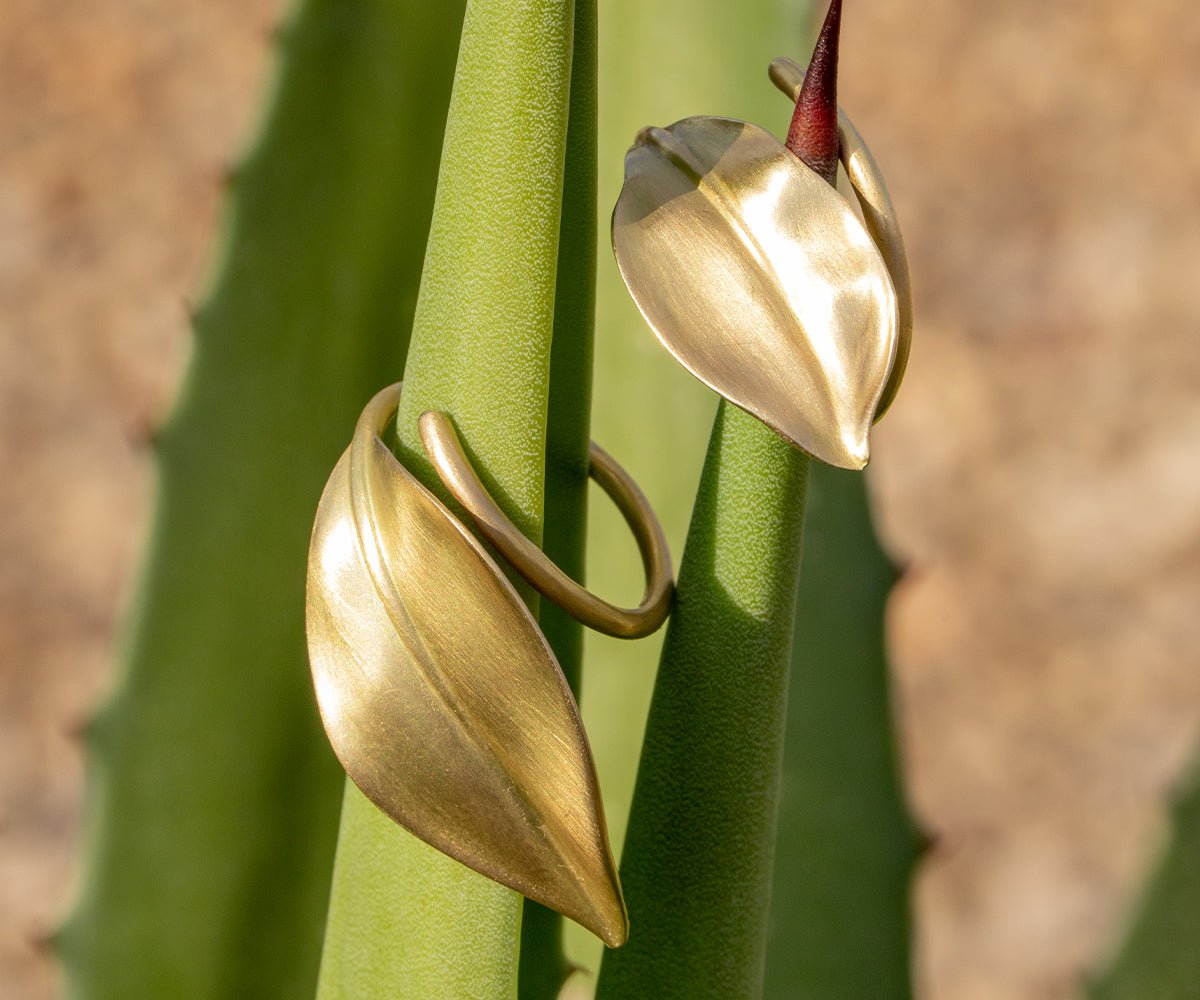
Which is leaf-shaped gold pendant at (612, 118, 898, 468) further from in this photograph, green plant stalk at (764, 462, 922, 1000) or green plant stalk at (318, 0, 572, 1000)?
green plant stalk at (764, 462, 922, 1000)

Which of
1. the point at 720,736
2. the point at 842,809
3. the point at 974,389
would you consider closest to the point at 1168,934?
the point at 842,809

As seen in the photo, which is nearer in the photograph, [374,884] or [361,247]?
[374,884]

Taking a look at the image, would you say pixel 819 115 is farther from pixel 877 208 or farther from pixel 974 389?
pixel 974 389

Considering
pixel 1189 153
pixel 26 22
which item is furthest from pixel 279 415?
pixel 1189 153

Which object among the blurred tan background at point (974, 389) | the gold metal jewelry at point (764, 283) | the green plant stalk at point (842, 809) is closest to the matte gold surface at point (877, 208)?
the gold metal jewelry at point (764, 283)

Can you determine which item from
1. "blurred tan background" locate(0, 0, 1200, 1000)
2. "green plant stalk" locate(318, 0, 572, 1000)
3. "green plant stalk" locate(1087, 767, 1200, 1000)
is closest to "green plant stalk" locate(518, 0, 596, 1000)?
"green plant stalk" locate(318, 0, 572, 1000)

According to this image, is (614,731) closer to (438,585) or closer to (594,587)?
(594,587)
